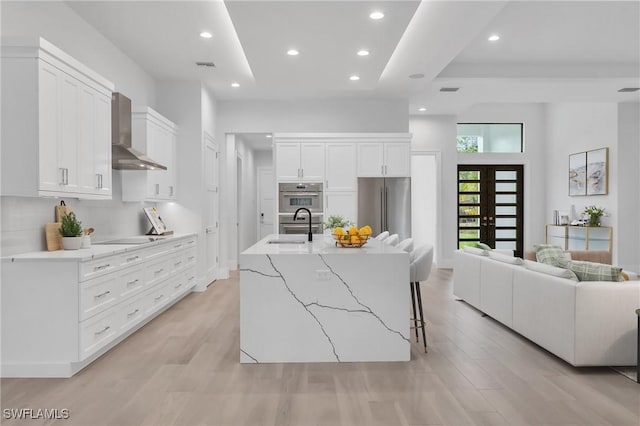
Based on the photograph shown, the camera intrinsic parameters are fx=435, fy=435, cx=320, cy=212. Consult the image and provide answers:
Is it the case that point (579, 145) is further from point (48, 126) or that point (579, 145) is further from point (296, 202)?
point (48, 126)

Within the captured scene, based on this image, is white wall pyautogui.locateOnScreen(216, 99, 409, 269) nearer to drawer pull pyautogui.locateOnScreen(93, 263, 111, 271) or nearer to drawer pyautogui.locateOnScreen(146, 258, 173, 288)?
drawer pyautogui.locateOnScreen(146, 258, 173, 288)

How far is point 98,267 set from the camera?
323 cm

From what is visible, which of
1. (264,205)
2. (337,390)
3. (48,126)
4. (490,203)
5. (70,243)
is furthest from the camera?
(264,205)

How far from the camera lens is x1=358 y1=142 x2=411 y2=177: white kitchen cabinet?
6.79 m

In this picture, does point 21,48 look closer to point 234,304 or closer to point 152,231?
point 152,231

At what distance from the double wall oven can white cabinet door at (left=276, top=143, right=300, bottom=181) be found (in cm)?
14

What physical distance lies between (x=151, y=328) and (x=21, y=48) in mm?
2625

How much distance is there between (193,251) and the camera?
5789 mm

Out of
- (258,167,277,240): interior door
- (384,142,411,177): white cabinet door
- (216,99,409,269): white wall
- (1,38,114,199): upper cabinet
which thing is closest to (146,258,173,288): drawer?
(1,38,114,199): upper cabinet

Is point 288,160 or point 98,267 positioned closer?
point 98,267

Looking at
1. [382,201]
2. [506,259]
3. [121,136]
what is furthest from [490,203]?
[121,136]

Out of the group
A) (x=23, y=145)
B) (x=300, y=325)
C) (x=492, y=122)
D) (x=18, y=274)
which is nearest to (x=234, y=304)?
(x=300, y=325)

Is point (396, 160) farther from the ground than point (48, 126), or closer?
farther from the ground

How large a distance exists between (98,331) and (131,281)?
680 millimetres
